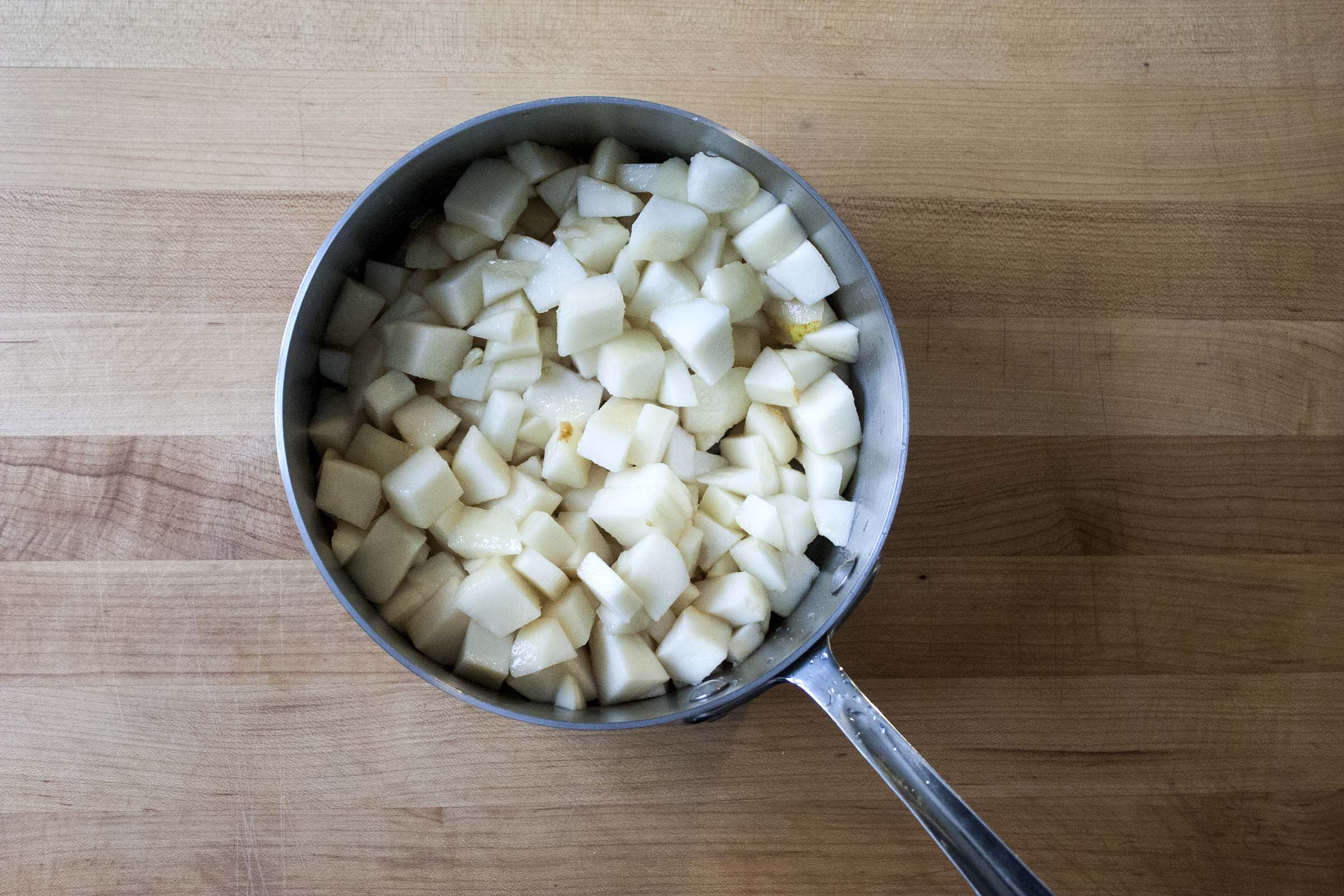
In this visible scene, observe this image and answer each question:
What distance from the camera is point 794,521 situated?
3.54ft

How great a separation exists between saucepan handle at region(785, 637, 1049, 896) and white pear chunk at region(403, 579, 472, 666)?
395mm

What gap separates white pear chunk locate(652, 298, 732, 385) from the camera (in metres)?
1.04

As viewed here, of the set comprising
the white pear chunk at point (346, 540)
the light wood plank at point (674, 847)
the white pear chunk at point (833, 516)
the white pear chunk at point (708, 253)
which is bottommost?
the light wood plank at point (674, 847)

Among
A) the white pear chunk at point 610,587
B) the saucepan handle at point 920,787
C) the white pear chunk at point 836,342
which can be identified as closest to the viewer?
the saucepan handle at point 920,787

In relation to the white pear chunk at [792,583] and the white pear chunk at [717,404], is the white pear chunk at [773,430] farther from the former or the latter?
the white pear chunk at [792,583]

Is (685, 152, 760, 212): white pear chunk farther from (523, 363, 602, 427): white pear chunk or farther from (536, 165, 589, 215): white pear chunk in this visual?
(523, 363, 602, 427): white pear chunk

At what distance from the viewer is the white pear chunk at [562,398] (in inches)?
43.4

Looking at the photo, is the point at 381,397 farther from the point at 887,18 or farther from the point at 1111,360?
the point at 1111,360

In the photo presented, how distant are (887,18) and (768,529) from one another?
0.76 m

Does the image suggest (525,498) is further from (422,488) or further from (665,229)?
(665,229)

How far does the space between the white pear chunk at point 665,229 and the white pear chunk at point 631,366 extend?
105 millimetres

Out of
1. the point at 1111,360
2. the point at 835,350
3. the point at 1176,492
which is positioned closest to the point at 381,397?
the point at 835,350

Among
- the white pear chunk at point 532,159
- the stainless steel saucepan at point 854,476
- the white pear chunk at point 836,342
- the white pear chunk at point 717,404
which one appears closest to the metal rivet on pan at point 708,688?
the stainless steel saucepan at point 854,476

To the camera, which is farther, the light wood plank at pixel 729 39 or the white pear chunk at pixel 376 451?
the light wood plank at pixel 729 39
